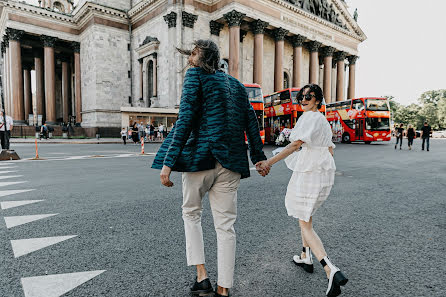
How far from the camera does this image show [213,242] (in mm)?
3443

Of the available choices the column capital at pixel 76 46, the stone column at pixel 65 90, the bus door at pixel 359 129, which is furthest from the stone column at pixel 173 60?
the stone column at pixel 65 90

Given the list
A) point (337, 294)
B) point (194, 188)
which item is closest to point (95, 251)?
point (194, 188)

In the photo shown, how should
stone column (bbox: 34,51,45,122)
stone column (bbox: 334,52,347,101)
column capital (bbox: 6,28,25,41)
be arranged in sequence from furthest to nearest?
stone column (bbox: 334,52,347,101) → stone column (bbox: 34,51,45,122) → column capital (bbox: 6,28,25,41)

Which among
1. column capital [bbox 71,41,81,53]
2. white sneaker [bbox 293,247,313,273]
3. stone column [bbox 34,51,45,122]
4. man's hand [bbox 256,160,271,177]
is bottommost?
white sneaker [bbox 293,247,313,273]

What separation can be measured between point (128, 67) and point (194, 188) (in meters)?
36.0

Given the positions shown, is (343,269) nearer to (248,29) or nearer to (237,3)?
(237,3)

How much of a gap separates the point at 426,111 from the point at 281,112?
266ft

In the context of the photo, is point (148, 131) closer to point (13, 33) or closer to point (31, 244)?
point (13, 33)

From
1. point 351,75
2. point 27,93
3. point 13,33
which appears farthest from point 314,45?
point 27,93

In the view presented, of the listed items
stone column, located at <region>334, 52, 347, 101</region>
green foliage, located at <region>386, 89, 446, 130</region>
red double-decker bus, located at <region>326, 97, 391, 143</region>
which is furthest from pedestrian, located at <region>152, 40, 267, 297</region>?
green foliage, located at <region>386, 89, 446, 130</region>

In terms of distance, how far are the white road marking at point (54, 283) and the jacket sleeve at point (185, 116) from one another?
136cm

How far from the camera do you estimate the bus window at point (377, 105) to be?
2560cm

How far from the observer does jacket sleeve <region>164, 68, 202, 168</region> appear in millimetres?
2170

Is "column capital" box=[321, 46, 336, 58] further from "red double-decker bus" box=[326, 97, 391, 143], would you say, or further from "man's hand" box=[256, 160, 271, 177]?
"man's hand" box=[256, 160, 271, 177]
